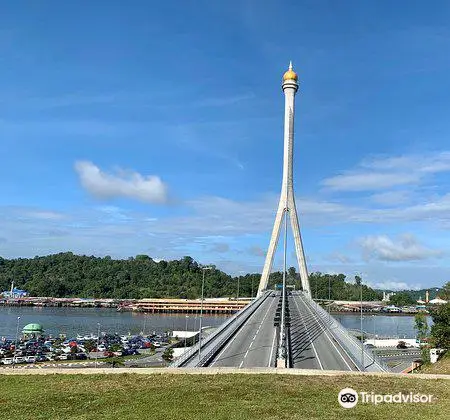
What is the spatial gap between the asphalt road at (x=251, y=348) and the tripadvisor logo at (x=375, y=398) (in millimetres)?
9323

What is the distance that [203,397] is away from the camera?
45.7ft

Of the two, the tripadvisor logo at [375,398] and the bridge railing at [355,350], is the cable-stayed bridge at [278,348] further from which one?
the tripadvisor logo at [375,398]

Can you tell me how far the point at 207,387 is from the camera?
15.1 m

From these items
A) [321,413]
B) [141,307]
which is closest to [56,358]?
[321,413]

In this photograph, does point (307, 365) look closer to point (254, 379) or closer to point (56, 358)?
point (254, 379)

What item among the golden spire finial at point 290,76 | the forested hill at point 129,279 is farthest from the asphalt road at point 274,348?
the forested hill at point 129,279

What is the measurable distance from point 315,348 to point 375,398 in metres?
17.9

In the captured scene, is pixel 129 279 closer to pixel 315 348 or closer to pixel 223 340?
pixel 223 340

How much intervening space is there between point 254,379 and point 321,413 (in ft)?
12.9

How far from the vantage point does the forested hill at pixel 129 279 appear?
151 meters

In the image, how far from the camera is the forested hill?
5960 inches

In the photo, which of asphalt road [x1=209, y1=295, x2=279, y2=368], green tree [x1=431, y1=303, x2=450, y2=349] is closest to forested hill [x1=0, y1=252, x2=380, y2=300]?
asphalt road [x1=209, y1=295, x2=279, y2=368]

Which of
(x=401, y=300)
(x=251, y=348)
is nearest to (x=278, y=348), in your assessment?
(x=251, y=348)

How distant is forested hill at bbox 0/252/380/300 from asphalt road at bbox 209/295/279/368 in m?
102
